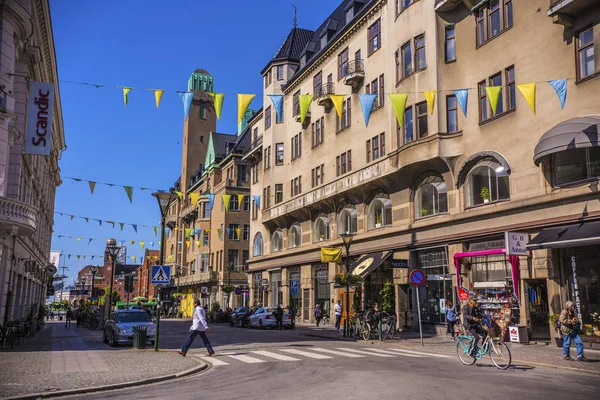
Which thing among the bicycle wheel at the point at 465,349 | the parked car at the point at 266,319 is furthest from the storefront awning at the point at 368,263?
the bicycle wheel at the point at 465,349

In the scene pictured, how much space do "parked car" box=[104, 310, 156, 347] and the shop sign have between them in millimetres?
14256

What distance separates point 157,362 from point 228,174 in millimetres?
51489

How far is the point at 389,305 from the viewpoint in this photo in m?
29.1

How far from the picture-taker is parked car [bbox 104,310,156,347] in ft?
72.1

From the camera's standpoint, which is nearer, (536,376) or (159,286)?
(536,376)

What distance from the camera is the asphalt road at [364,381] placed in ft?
32.5

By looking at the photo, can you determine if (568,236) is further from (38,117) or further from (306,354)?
(38,117)

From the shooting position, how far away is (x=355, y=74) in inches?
1316

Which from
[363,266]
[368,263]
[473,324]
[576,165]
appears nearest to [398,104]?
[576,165]

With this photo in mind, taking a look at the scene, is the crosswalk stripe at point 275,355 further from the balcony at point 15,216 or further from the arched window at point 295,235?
the arched window at point 295,235

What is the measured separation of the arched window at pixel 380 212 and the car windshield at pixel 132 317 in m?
14.1

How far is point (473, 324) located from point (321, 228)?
981 inches

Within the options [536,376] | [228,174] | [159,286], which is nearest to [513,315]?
[536,376]

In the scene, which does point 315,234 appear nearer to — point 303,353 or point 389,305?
point 389,305
